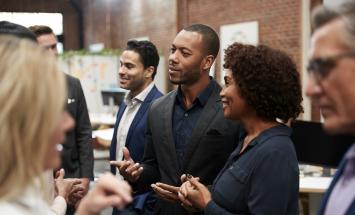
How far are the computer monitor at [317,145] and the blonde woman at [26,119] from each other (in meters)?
3.52

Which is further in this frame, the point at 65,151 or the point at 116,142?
the point at 116,142

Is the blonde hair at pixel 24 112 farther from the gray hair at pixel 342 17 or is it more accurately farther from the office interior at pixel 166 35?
the office interior at pixel 166 35

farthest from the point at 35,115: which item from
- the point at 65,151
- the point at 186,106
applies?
the point at 65,151

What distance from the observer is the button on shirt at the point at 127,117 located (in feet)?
12.0

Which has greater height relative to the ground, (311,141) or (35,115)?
(35,115)

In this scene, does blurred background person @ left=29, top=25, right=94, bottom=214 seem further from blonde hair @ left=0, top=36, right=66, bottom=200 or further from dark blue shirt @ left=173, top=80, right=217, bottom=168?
blonde hair @ left=0, top=36, right=66, bottom=200

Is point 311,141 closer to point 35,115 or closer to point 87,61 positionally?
point 35,115

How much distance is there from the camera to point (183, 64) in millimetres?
2922

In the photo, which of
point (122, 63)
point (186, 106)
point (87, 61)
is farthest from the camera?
point (87, 61)

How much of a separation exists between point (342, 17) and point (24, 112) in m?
0.87

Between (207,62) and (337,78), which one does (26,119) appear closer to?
(337,78)

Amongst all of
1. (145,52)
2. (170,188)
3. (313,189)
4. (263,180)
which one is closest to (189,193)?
(170,188)

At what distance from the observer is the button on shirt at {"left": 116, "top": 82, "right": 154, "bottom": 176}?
367 centimetres

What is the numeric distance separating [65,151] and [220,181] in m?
1.60
